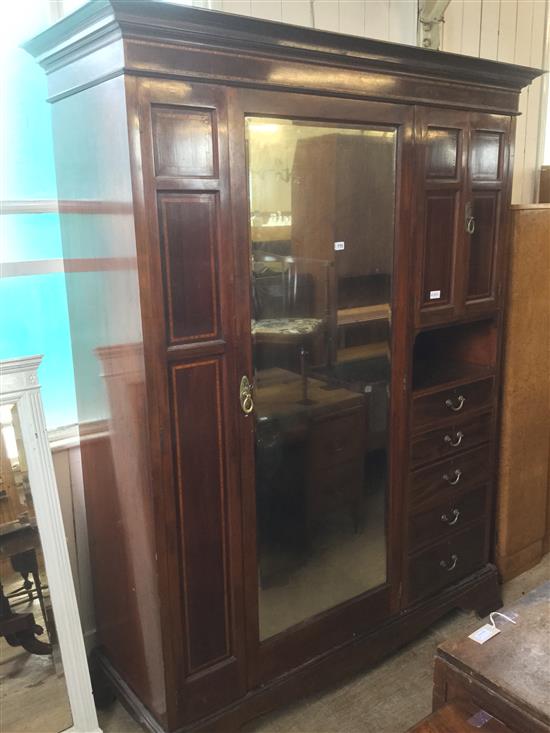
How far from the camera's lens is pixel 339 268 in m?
1.76

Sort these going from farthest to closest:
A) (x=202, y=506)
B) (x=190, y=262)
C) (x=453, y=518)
Result: (x=453, y=518), (x=202, y=506), (x=190, y=262)

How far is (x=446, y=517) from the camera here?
2182 millimetres

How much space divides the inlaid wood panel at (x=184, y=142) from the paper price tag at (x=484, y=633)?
1.17m

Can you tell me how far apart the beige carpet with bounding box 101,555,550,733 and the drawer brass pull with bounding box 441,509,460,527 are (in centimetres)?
43

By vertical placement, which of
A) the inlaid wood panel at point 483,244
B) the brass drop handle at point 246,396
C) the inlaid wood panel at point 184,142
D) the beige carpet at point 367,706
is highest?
the inlaid wood panel at point 184,142

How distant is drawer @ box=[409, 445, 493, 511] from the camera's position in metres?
2.07

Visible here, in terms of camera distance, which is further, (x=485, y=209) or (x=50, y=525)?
(x=485, y=209)

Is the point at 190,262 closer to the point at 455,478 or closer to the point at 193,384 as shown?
the point at 193,384

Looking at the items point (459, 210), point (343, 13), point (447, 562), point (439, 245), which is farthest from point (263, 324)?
point (343, 13)

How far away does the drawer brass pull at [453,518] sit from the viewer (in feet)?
7.13

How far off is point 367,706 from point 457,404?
3.19 ft

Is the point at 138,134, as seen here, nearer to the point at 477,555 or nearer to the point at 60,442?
the point at 60,442

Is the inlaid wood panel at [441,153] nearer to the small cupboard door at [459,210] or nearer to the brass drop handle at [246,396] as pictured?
the small cupboard door at [459,210]

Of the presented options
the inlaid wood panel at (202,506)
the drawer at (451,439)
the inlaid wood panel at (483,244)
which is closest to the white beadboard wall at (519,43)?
the inlaid wood panel at (483,244)
